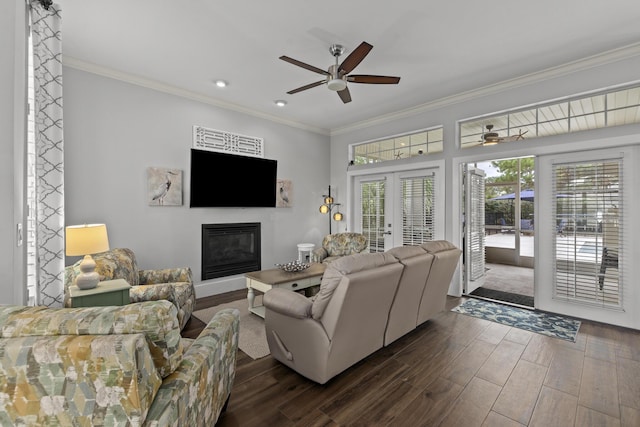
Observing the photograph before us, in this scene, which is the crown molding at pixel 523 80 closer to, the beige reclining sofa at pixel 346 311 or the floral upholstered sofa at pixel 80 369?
the beige reclining sofa at pixel 346 311

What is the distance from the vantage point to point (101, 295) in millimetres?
2355

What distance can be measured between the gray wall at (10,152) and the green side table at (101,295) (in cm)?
51

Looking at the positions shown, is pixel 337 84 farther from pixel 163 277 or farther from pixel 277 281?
pixel 163 277

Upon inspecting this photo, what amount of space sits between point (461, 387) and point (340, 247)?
10.4ft

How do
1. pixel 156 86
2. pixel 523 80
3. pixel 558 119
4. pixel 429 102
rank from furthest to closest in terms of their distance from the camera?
1. pixel 429 102
2. pixel 156 86
3. pixel 523 80
4. pixel 558 119

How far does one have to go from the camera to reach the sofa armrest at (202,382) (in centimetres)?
113

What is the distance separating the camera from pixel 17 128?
1.71m

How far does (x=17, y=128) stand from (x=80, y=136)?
211cm

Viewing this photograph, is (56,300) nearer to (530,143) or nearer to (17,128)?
(17,128)

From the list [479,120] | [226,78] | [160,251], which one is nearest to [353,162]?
[479,120]

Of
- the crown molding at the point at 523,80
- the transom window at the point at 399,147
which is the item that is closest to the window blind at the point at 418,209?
the transom window at the point at 399,147

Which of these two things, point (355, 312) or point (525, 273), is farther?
point (525, 273)

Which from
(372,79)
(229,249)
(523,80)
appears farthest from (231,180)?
(523,80)

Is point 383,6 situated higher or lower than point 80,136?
higher
